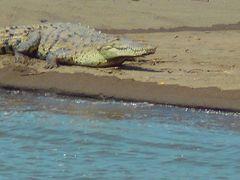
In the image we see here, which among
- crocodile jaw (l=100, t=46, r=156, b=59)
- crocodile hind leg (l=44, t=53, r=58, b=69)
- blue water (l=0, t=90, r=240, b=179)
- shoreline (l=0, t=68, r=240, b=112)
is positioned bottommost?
blue water (l=0, t=90, r=240, b=179)

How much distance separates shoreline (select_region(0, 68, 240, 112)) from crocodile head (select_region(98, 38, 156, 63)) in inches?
23.4

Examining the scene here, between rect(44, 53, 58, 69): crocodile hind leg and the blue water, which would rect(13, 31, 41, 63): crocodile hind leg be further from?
the blue water

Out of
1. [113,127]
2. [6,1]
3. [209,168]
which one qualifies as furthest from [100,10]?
[209,168]

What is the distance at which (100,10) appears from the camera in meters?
16.8

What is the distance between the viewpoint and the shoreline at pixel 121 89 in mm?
9797

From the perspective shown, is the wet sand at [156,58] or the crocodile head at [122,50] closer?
the wet sand at [156,58]

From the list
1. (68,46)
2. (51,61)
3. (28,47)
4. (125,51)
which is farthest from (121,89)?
(28,47)

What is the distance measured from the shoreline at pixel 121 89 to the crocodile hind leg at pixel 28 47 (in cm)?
65

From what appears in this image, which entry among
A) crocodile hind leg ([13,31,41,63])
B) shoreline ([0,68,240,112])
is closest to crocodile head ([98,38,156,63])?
shoreline ([0,68,240,112])

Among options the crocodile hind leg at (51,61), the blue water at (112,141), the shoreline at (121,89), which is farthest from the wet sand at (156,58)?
the blue water at (112,141)

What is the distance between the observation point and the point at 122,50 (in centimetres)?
1148

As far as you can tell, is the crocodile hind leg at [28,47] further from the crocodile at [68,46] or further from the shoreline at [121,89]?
the shoreline at [121,89]

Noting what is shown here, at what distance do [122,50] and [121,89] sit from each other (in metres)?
1.13

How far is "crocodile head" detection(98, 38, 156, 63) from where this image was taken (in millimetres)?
11289
